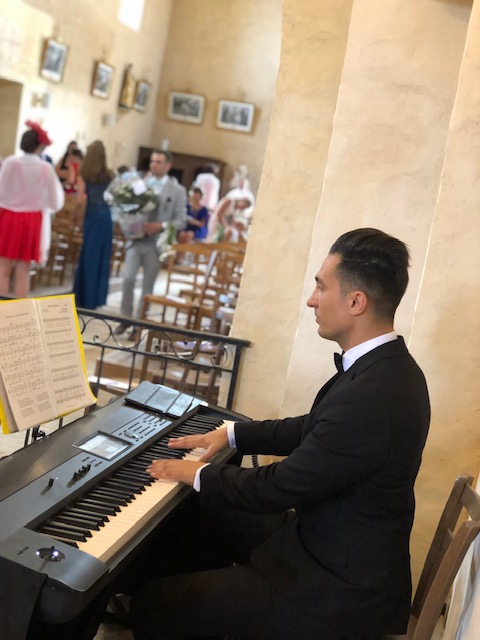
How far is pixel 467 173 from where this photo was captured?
10.4 feet

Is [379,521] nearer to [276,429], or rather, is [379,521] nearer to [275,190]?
[276,429]

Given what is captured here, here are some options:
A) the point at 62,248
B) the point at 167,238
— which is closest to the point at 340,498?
the point at 167,238

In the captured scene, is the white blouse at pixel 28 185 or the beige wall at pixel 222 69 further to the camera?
the beige wall at pixel 222 69

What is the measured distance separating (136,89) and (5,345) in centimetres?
Result: 1657

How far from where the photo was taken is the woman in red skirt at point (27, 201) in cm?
784

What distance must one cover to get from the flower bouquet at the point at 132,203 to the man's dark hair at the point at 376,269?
6318 mm

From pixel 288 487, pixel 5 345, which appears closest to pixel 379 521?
pixel 288 487

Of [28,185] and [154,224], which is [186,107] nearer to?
[154,224]

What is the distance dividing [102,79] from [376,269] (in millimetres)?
15102

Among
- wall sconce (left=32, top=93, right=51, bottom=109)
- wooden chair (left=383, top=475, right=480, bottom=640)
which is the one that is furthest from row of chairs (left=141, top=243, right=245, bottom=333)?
wall sconce (left=32, top=93, right=51, bottom=109)

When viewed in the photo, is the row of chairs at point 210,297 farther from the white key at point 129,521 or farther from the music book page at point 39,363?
the white key at point 129,521

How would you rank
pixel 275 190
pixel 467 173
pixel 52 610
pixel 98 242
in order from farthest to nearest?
pixel 98 242 < pixel 275 190 < pixel 467 173 < pixel 52 610

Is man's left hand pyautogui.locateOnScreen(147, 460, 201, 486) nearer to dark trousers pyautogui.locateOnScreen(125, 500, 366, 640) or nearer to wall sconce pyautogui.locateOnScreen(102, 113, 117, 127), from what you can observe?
dark trousers pyautogui.locateOnScreen(125, 500, 366, 640)

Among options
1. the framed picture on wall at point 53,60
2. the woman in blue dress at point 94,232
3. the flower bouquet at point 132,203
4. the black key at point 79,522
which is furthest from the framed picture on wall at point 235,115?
the black key at point 79,522
